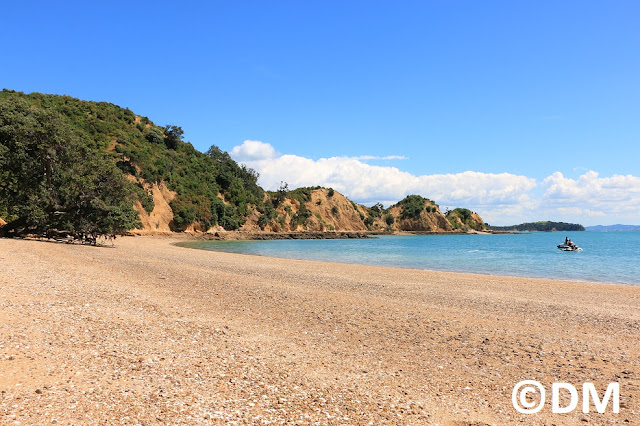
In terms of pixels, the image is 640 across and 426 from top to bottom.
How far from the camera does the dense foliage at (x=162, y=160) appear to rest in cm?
6500

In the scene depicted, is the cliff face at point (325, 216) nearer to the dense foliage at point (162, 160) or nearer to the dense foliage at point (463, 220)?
the dense foliage at point (463, 220)

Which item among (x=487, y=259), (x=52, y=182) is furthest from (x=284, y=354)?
(x=487, y=259)

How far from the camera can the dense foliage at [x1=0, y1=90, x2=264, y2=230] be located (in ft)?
213

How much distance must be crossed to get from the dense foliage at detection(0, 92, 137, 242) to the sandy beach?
1865cm

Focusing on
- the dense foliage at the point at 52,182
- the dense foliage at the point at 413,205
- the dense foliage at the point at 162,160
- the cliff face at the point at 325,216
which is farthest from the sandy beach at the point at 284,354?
the dense foliage at the point at 413,205

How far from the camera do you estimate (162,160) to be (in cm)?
7344

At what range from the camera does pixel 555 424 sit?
548 centimetres

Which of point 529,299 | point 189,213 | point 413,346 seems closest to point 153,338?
point 413,346

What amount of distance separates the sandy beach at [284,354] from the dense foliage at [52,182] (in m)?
18.7

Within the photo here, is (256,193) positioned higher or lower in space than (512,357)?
higher

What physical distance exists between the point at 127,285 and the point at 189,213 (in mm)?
59317

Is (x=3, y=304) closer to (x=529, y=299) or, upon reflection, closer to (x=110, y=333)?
(x=110, y=333)

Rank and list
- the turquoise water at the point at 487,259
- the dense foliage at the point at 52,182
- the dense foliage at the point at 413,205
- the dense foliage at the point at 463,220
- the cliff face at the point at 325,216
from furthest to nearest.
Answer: the dense foliage at the point at 463,220 → the dense foliage at the point at 413,205 → the cliff face at the point at 325,216 → the turquoise water at the point at 487,259 → the dense foliage at the point at 52,182

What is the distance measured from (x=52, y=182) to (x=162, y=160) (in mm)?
44273
